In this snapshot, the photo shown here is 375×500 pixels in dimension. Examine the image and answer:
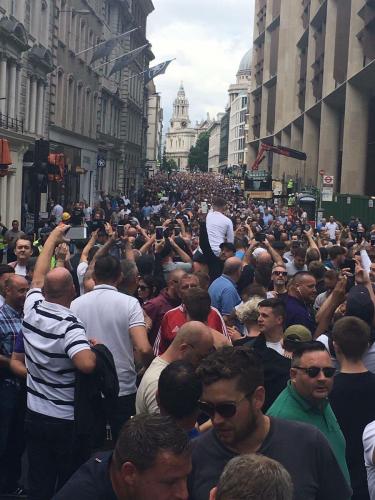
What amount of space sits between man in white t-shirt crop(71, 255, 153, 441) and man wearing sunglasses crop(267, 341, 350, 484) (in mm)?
1752

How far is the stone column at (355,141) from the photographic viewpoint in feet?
143

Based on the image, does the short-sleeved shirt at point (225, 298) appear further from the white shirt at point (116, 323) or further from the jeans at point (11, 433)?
the jeans at point (11, 433)

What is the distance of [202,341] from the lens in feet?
15.5

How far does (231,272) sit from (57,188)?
3046 cm

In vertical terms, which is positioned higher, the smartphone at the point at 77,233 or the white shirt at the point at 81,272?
the smartphone at the point at 77,233

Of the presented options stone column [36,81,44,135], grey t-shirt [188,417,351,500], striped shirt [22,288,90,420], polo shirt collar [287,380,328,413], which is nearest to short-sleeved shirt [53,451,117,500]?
grey t-shirt [188,417,351,500]

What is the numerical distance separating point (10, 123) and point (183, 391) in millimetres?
28665

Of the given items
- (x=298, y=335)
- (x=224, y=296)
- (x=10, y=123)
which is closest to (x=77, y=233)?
(x=224, y=296)

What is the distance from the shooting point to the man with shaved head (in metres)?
6.25

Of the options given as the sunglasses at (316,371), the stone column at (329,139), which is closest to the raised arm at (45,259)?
the sunglasses at (316,371)

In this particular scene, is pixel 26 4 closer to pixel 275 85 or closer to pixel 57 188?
pixel 57 188

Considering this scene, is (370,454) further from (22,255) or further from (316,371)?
(22,255)

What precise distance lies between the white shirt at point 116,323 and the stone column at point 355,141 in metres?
39.5

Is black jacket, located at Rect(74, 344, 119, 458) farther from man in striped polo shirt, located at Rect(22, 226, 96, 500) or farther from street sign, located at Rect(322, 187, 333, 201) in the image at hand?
street sign, located at Rect(322, 187, 333, 201)
